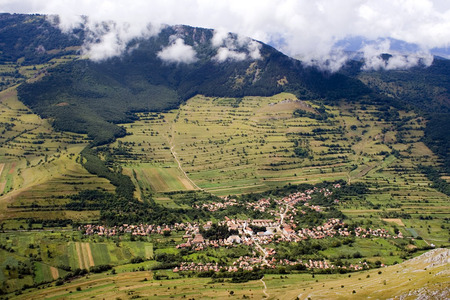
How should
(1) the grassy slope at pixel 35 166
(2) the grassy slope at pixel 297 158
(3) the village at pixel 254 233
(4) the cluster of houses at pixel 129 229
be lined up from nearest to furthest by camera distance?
(3) the village at pixel 254 233, (4) the cluster of houses at pixel 129 229, (1) the grassy slope at pixel 35 166, (2) the grassy slope at pixel 297 158

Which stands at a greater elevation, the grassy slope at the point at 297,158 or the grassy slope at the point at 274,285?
the grassy slope at the point at 297,158

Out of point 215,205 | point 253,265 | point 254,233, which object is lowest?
point 253,265

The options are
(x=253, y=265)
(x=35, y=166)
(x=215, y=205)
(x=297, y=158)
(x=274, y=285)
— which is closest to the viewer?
(x=274, y=285)

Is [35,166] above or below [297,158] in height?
A: above

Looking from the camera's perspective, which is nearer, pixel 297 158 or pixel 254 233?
pixel 254 233

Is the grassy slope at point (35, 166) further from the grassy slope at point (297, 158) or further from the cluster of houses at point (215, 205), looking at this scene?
the cluster of houses at point (215, 205)

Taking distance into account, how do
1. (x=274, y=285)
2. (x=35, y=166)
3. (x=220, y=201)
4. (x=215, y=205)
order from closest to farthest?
1. (x=274, y=285)
2. (x=215, y=205)
3. (x=220, y=201)
4. (x=35, y=166)

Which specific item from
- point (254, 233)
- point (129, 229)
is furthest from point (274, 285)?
point (129, 229)

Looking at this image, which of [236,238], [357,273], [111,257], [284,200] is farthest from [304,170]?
[111,257]

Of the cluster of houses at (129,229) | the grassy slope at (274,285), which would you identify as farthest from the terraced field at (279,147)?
the grassy slope at (274,285)

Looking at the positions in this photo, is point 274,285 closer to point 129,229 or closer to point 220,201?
point 129,229
